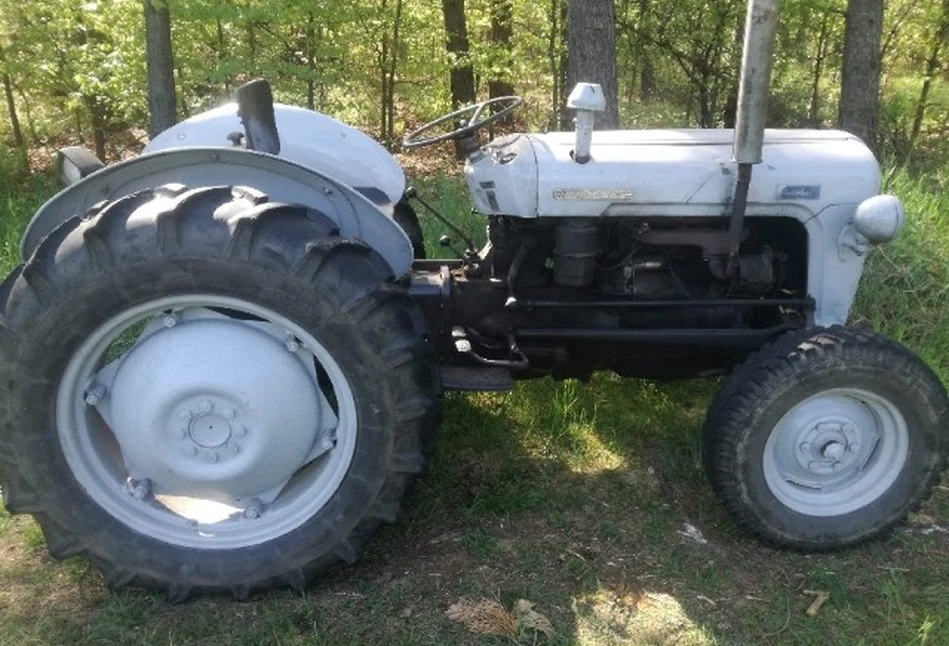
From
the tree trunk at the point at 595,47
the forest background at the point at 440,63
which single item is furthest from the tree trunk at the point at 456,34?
the tree trunk at the point at 595,47

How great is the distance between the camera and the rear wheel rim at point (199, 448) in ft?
8.32

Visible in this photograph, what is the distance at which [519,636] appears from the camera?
8.30ft

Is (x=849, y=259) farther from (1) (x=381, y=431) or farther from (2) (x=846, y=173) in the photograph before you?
(1) (x=381, y=431)

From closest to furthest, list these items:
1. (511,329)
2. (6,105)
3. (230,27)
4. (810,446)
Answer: (810,446), (511,329), (230,27), (6,105)

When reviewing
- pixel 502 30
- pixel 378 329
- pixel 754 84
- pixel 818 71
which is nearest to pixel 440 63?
pixel 502 30

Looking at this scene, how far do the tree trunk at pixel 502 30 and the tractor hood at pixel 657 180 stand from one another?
25.3 feet

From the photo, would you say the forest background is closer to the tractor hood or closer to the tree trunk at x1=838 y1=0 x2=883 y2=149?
the tree trunk at x1=838 y1=0 x2=883 y2=149

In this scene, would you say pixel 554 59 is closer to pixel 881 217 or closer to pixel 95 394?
pixel 881 217

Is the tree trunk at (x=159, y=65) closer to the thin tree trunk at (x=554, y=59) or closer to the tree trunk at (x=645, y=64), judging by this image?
the thin tree trunk at (x=554, y=59)

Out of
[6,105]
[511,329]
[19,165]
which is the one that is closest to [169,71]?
[19,165]

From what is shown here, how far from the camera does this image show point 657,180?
2.92 m

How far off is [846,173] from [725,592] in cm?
144

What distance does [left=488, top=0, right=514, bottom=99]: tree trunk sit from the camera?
1059cm

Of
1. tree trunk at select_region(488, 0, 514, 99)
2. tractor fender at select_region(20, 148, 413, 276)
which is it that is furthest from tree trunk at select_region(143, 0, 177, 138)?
tractor fender at select_region(20, 148, 413, 276)
